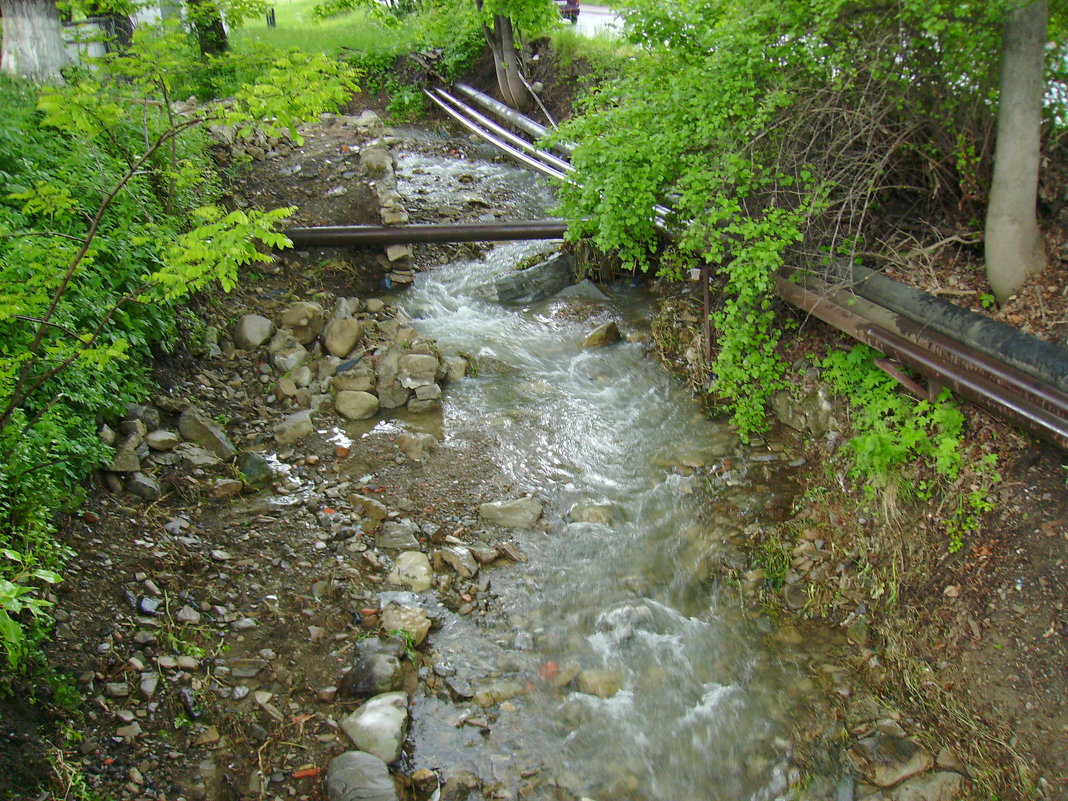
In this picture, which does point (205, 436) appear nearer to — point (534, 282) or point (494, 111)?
point (534, 282)

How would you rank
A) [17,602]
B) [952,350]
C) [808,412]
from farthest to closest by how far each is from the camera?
1. [808,412]
2. [952,350]
3. [17,602]

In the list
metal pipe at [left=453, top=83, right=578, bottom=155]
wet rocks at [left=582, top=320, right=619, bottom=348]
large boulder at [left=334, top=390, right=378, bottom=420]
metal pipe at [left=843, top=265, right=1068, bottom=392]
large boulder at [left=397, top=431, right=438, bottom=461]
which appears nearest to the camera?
metal pipe at [left=843, top=265, right=1068, bottom=392]

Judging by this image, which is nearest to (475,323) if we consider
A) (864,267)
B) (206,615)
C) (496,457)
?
(496,457)

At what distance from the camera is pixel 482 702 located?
4273 mm

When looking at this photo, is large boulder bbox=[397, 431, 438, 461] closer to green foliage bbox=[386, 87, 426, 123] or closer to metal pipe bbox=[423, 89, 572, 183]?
metal pipe bbox=[423, 89, 572, 183]

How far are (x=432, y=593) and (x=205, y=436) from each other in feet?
7.83

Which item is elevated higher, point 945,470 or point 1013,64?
point 1013,64

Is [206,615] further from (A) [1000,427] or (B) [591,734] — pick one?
(A) [1000,427]

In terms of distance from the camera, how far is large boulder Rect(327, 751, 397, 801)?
3613 millimetres

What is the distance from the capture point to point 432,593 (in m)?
5.00

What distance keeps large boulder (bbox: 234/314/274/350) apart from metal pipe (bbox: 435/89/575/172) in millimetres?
5182

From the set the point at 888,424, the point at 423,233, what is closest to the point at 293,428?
the point at 423,233

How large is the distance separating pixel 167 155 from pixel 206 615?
220 inches

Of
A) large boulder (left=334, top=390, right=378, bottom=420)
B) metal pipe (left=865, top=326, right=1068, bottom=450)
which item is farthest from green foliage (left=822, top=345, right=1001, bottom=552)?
large boulder (left=334, top=390, right=378, bottom=420)
